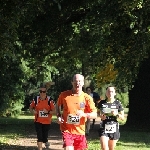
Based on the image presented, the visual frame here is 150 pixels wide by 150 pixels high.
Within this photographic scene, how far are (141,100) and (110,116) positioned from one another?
1290cm

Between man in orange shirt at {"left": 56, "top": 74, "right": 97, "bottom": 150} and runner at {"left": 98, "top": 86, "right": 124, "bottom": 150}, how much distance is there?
82.2 inches

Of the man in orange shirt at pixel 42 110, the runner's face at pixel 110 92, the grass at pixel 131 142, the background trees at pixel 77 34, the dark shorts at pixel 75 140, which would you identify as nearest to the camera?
the dark shorts at pixel 75 140

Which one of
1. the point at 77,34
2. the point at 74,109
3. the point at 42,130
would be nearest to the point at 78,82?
the point at 74,109

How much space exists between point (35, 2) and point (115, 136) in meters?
7.34

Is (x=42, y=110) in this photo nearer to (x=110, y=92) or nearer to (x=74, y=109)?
(x=110, y=92)

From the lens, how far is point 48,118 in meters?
13.4

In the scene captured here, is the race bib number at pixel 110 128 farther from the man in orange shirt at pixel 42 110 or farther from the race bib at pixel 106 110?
the man in orange shirt at pixel 42 110

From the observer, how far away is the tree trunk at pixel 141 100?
78.1ft

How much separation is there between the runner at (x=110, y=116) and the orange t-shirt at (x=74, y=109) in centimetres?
208

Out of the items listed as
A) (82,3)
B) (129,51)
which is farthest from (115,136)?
(82,3)

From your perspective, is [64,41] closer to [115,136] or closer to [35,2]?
[35,2]

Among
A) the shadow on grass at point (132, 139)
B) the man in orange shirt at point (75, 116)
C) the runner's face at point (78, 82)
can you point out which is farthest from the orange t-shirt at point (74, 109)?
the shadow on grass at point (132, 139)

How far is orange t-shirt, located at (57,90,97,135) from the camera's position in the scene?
29.8 ft

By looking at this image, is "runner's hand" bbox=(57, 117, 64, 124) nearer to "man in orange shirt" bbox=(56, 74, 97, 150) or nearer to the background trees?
"man in orange shirt" bbox=(56, 74, 97, 150)
